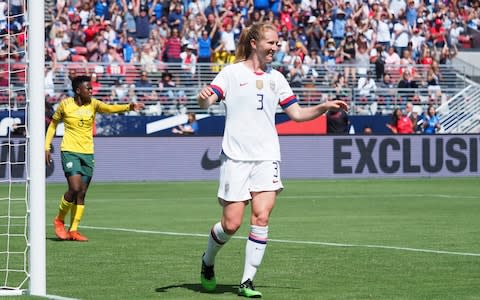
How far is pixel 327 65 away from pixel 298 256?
2412 cm

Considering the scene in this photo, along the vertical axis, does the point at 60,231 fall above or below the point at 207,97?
below

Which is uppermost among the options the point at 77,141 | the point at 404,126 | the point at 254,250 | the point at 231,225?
the point at 77,141

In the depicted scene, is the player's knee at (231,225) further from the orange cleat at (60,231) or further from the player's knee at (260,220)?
the orange cleat at (60,231)

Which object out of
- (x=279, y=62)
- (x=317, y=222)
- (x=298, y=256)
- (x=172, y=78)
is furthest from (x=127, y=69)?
(x=298, y=256)

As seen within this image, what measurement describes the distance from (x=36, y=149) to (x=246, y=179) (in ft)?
5.69

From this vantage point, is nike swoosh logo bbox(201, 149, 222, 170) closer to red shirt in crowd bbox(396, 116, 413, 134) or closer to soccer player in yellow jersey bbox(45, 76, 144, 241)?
red shirt in crowd bbox(396, 116, 413, 134)

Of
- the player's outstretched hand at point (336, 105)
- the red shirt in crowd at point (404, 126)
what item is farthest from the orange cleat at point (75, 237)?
the red shirt in crowd at point (404, 126)

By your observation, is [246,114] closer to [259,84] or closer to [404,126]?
[259,84]

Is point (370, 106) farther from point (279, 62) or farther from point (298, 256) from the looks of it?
point (298, 256)

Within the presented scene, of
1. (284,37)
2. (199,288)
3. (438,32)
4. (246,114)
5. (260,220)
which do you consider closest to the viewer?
(260,220)

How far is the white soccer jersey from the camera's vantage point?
1007cm

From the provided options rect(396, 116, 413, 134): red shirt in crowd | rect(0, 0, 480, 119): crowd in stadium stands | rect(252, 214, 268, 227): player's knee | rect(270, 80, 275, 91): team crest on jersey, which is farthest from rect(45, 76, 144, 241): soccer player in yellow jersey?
rect(396, 116, 413, 134): red shirt in crowd

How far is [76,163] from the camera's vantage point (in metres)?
16.1

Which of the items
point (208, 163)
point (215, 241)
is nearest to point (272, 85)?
point (215, 241)
